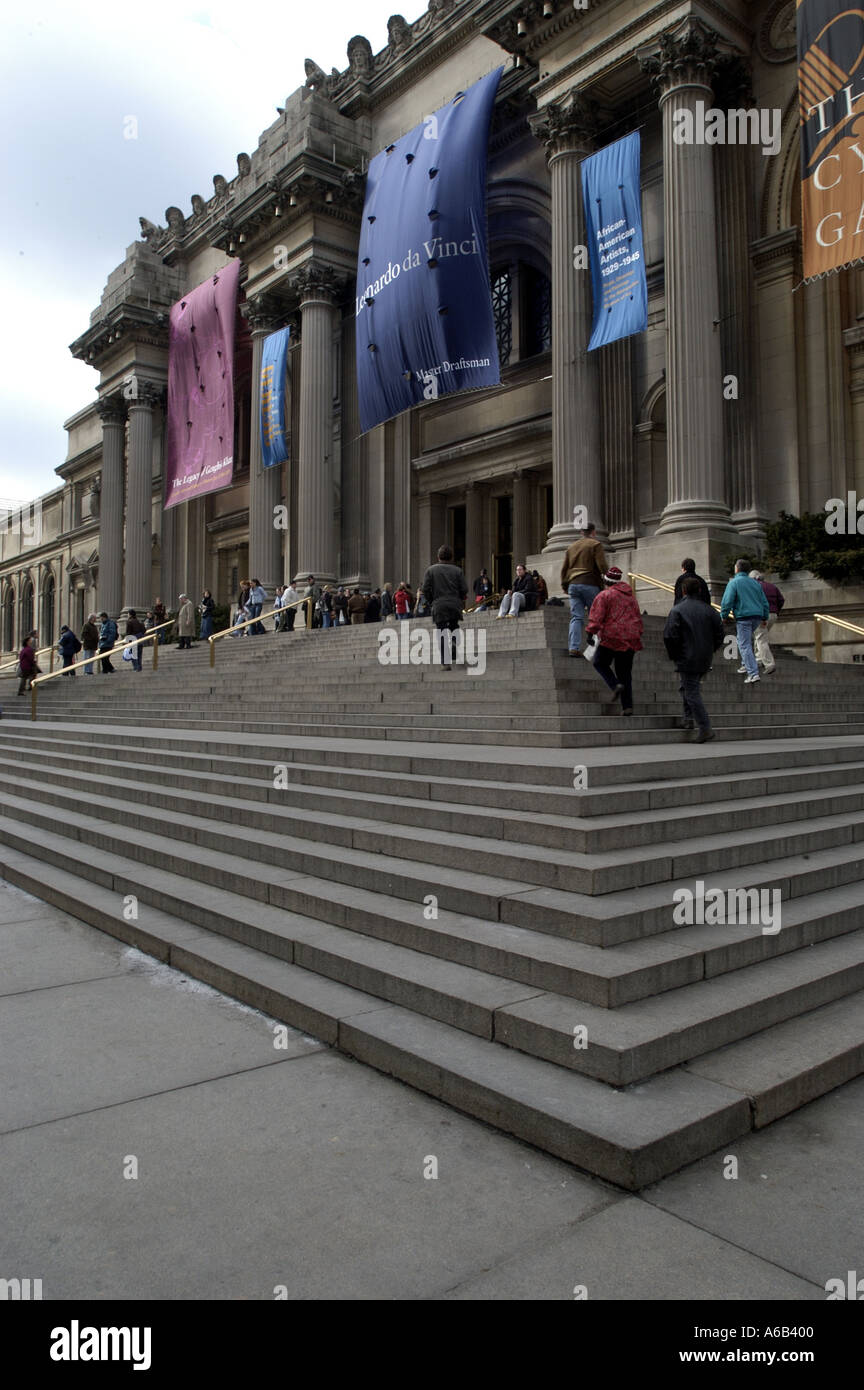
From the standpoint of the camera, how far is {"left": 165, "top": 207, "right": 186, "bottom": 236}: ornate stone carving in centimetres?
4066

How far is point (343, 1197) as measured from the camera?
9.80ft

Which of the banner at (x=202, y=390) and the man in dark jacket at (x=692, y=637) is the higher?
the banner at (x=202, y=390)

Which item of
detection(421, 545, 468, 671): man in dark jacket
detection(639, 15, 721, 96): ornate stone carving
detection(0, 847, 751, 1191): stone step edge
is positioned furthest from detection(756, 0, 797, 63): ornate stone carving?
detection(0, 847, 751, 1191): stone step edge

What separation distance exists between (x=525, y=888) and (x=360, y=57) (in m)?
33.3

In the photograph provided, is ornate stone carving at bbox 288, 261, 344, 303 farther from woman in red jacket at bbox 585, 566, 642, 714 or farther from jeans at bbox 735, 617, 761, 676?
woman in red jacket at bbox 585, 566, 642, 714

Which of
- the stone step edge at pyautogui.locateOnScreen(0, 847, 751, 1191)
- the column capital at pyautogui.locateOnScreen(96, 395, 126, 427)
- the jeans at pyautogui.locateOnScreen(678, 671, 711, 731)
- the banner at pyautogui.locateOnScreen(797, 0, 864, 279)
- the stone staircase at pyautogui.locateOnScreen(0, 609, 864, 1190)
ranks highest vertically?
the column capital at pyautogui.locateOnScreen(96, 395, 126, 427)

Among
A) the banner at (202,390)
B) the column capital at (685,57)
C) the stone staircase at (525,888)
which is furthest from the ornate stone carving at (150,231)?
the stone staircase at (525,888)

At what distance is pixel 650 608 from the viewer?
58.7 feet

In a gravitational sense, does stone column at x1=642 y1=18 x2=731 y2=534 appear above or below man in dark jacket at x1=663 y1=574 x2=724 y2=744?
above

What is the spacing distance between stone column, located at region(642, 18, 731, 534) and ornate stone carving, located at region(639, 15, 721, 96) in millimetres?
19

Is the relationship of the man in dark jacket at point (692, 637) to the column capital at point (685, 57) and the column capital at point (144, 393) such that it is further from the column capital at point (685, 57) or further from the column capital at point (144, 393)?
the column capital at point (144, 393)

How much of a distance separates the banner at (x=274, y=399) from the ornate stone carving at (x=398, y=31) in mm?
9487

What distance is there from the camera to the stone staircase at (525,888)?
11.9 ft
